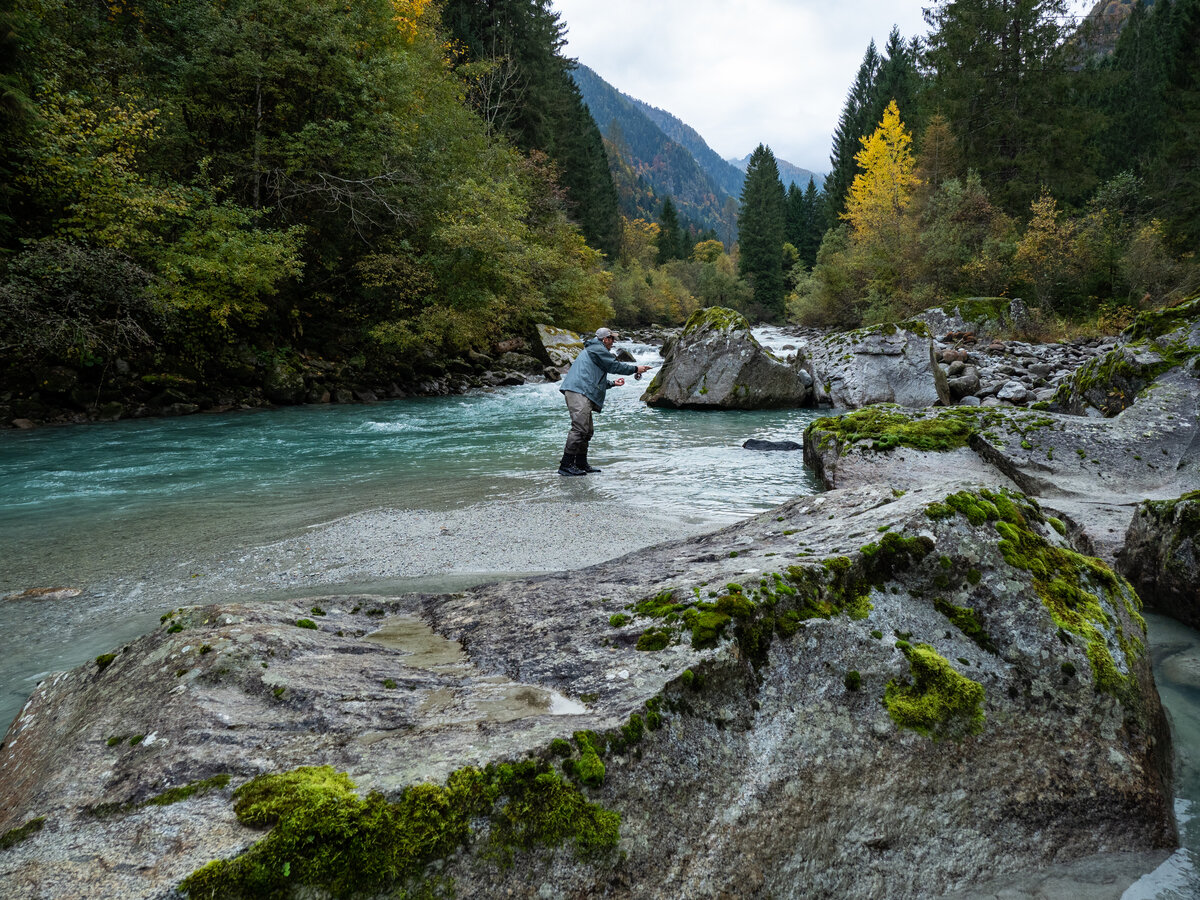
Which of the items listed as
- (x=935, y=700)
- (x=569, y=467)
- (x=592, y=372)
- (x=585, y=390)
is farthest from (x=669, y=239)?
(x=935, y=700)

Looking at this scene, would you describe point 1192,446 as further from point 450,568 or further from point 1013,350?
point 1013,350

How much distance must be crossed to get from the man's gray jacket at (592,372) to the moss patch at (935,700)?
7325mm

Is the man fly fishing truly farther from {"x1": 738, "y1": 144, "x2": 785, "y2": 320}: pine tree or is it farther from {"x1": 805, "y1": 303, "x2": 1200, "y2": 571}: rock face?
{"x1": 738, "y1": 144, "x2": 785, "y2": 320}: pine tree

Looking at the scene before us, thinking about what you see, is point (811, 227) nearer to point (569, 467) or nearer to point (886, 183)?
point (886, 183)

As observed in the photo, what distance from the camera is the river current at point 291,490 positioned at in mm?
4020

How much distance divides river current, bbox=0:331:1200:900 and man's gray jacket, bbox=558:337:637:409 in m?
1.29

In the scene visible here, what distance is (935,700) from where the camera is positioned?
2426mm

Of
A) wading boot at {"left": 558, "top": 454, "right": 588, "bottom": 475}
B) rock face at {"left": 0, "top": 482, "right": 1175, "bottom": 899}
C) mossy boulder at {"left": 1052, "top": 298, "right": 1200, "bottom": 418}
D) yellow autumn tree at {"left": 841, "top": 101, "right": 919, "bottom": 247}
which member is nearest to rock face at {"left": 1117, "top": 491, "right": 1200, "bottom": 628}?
rock face at {"left": 0, "top": 482, "right": 1175, "bottom": 899}

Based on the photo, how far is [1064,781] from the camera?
7.75ft

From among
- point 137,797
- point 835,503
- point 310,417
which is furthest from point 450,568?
point 310,417

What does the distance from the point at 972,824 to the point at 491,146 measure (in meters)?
34.2

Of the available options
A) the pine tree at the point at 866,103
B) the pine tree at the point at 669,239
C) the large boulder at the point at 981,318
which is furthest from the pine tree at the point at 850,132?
the large boulder at the point at 981,318

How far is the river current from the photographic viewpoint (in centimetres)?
402

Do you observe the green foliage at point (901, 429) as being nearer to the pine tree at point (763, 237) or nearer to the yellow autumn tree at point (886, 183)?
the yellow autumn tree at point (886, 183)
